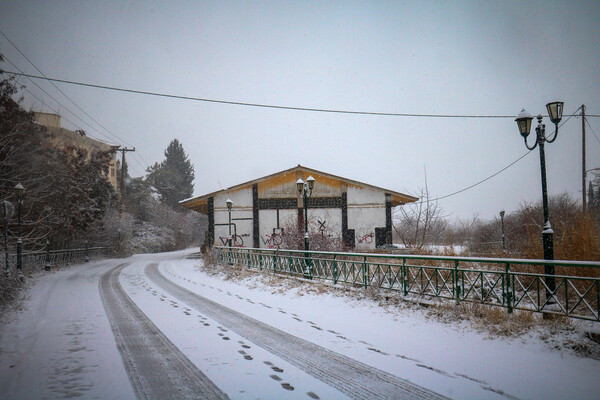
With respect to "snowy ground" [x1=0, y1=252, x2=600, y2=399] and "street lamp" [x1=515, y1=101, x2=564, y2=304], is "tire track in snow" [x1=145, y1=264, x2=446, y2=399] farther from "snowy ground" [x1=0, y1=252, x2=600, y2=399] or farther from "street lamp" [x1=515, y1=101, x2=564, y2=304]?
"street lamp" [x1=515, y1=101, x2=564, y2=304]

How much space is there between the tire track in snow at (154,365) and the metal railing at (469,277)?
5301mm

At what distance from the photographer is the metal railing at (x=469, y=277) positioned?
5957 millimetres

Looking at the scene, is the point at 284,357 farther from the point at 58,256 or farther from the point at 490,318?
the point at 58,256

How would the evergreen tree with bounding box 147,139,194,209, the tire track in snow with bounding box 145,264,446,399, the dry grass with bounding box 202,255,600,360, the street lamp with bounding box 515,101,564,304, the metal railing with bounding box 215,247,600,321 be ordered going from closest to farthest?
the tire track in snow with bounding box 145,264,446,399, the dry grass with bounding box 202,255,600,360, the metal railing with bounding box 215,247,600,321, the street lamp with bounding box 515,101,564,304, the evergreen tree with bounding box 147,139,194,209

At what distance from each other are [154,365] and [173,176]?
59.5 metres

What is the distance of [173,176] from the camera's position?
60094mm

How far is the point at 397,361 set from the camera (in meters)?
4.83

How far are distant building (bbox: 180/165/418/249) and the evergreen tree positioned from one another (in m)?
37.9

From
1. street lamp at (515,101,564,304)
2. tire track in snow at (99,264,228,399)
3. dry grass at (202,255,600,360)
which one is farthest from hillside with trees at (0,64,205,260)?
street lamp at (515,101,564,304)

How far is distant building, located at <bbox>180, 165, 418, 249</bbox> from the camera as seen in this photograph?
23.5 metres

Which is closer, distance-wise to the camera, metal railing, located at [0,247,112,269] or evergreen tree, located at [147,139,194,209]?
metal railing, located at [0,247,112,269]

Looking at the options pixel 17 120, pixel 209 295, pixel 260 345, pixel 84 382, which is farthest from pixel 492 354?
pixel 17 120

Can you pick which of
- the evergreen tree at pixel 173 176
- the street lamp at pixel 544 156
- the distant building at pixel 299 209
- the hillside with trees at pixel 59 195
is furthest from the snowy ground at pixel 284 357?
the evergreen tree at pixel 173 176

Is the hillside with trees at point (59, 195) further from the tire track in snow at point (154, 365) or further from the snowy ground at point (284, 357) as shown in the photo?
the tire track in snow at point (154, 365)
